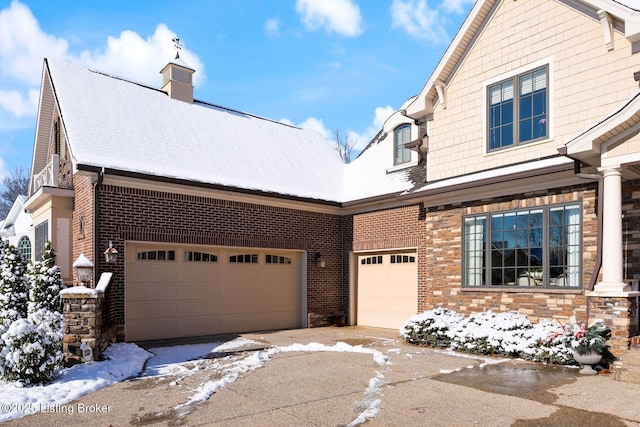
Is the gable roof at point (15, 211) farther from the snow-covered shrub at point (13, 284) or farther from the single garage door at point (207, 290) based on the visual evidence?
the single garage door at point (207, 290)

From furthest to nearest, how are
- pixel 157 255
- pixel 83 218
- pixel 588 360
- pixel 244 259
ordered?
pixel 244 259, pixel 157 255, pixel 83 218, pixel 588 360

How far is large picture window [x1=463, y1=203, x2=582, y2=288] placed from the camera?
10078mm

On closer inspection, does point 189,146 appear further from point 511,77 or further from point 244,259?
point 511,77

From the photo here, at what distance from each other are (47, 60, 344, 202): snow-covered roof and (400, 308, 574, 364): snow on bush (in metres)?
5.38

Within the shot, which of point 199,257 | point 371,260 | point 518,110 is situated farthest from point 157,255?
point 518,110

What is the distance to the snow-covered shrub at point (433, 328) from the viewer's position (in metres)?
11.1

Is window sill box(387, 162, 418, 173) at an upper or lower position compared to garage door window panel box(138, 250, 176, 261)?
upper

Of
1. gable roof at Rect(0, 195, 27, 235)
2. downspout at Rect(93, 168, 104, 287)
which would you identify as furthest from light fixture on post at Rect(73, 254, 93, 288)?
gable roof at Rect(0, 195, 27, 235)

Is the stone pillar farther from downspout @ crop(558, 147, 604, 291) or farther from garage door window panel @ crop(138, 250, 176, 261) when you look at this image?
downspout @ crop(558, 147, 604, 291)

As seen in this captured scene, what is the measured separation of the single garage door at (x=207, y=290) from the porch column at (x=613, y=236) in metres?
8.54

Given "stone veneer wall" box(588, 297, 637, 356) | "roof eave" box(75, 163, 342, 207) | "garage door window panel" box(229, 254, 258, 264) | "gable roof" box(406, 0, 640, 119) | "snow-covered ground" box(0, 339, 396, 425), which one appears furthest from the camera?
"garage door window panel" box(229, 254, 258, 264)

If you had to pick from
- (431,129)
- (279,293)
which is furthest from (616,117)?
(279,293)

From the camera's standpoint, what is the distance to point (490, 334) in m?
10.2

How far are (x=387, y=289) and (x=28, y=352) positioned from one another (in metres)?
9.66
